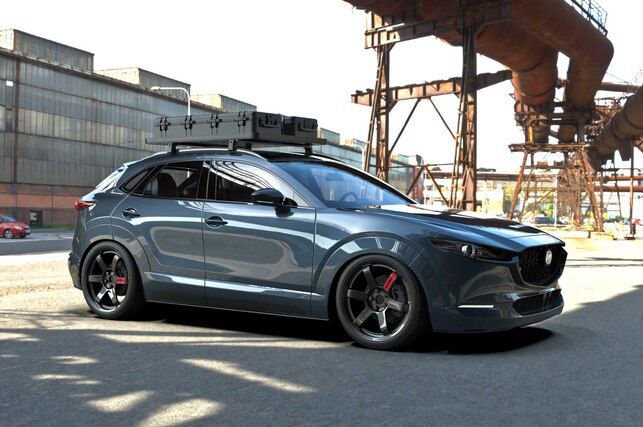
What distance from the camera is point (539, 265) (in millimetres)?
5324

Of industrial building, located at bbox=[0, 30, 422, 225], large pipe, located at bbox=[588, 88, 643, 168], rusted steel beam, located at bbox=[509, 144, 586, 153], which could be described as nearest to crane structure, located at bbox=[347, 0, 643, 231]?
large pipe, located at bbox=[588, 88, 643, 168]

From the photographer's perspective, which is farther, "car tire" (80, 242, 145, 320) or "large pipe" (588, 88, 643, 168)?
"large pipe" (588, 88, 643, 168)

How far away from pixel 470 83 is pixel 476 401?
14936 mm

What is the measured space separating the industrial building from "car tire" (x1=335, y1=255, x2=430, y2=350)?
200ft

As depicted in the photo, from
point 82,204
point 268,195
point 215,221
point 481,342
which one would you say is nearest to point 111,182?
point 82,204

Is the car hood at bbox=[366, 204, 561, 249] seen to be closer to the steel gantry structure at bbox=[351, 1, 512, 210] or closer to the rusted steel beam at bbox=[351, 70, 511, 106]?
the steel gantry structure at bbox=[351, 1, 512, 210]

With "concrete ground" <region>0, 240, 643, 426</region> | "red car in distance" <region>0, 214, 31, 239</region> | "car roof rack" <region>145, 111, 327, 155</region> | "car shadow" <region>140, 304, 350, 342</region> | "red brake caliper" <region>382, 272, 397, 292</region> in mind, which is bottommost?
"red car in distance" <region>0, 214, 31, 239</region>

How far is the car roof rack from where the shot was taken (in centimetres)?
623

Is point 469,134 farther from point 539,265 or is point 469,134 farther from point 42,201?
point 42,201

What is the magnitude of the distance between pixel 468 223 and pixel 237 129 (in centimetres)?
233

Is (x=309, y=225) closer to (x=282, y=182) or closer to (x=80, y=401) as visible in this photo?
(x=282, y=182)

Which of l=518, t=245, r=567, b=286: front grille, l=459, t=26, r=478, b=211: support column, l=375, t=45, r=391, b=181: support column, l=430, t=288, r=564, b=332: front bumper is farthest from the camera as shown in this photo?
l=375, t=45, r=391, b=181: support column

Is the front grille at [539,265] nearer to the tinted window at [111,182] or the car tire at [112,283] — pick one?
the car tire at [112,283]

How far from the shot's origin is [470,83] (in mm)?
17688
